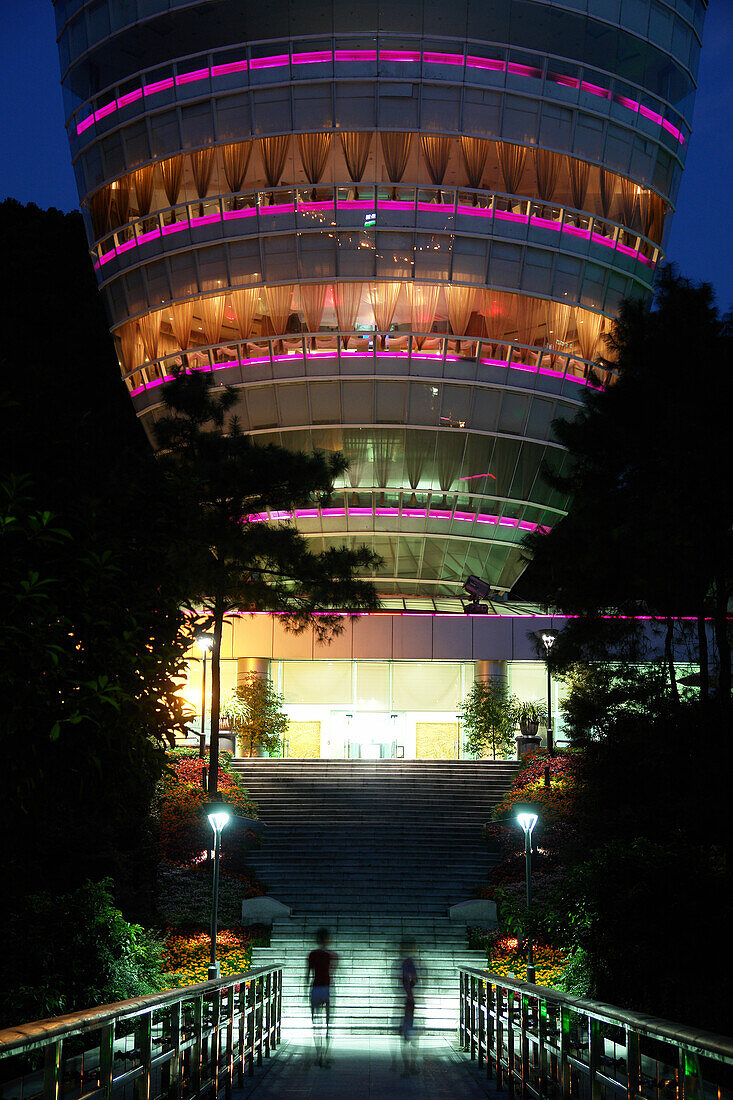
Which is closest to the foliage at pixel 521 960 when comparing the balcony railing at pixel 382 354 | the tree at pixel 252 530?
the tree at pixel 252 530

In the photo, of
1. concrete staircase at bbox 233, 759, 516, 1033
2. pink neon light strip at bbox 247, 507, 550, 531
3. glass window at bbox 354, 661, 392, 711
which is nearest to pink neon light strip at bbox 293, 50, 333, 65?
pink neon light strip at bbox 247, 507, 550, 531

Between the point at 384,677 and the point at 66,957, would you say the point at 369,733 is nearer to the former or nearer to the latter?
the point at 384,677

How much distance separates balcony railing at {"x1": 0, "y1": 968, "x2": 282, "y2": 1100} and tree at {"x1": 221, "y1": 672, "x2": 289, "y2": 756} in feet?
80.8

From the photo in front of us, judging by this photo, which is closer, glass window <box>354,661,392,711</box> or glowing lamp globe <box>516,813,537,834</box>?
glowing lamp globe <box>516,813,537,834</box>

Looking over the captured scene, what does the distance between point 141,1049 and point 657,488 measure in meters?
19.0

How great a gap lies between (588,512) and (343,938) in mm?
11130

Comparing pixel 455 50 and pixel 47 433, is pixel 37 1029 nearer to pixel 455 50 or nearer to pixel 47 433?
pixel 47 433

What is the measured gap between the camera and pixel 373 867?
26875 millimetres

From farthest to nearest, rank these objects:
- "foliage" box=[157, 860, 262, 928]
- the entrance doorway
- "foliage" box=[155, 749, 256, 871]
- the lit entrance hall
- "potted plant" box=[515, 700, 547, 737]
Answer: the entrance doorway → the lit entrance hall → "potted plant" box=[515, 700, 547, 737] → "foliage" box=[155, 749, 256, 871] → "foliage" box=[157, 860, 262, 928]

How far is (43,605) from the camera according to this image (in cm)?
802

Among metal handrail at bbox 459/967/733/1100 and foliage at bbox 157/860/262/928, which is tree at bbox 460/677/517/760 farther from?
metal handrail at bbox 459/967/733/1100

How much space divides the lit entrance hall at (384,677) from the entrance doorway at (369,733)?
0.04 meters

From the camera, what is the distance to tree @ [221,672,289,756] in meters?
37.8

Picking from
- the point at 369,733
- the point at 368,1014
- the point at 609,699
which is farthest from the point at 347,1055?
the point at 369,733
